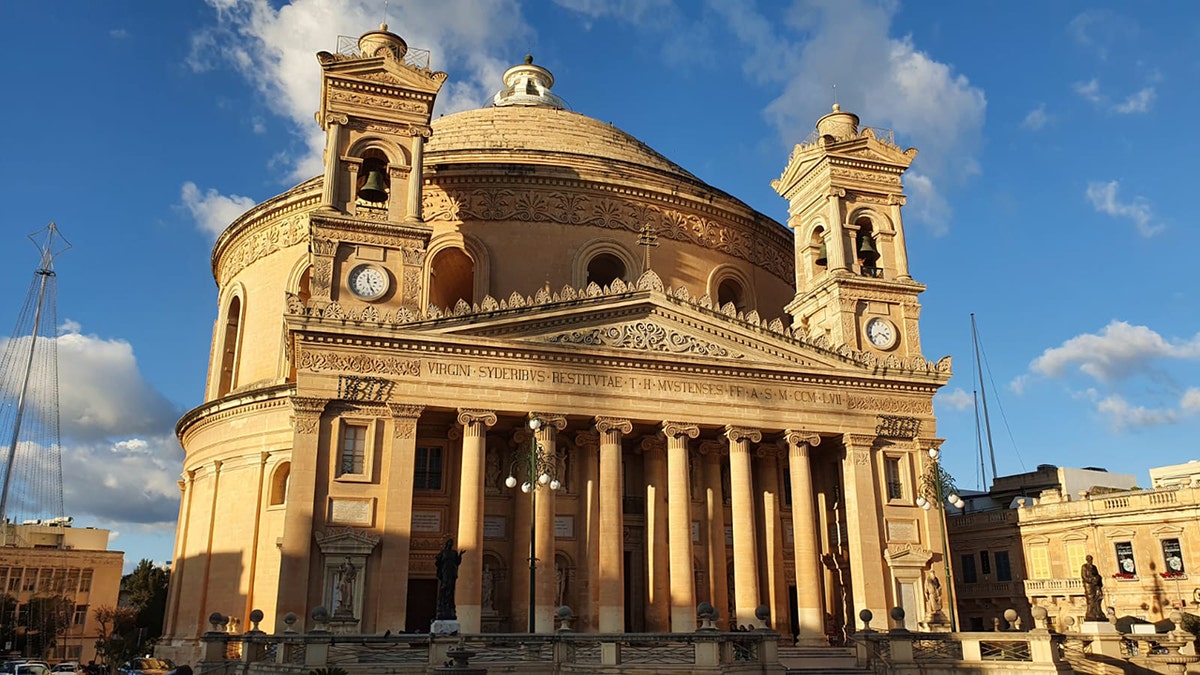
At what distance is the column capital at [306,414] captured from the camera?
87.7ft

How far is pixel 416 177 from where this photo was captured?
104 feet

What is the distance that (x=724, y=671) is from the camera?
20516mm

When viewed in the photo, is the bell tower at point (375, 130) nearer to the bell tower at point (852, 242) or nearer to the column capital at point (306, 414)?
the column capital at point (306, 414)

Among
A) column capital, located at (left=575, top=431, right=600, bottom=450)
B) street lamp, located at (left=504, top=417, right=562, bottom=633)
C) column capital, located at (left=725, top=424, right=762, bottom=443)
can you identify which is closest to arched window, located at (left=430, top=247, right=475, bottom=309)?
column capital, located at (left=575, top=431, right=600, bottom=450)

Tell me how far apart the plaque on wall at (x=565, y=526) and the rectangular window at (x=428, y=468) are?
3.95 meters

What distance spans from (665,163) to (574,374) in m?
19.1

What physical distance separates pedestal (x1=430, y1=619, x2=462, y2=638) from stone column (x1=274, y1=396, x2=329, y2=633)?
6.26m

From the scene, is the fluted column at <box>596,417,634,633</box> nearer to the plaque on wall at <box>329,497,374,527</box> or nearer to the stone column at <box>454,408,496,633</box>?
the stone column at <box>454,408,496,633</box>

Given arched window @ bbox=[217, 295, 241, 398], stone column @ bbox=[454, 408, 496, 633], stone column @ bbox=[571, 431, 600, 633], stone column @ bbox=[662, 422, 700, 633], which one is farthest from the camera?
arched window @ bbox=[217, 295, 241, 398]

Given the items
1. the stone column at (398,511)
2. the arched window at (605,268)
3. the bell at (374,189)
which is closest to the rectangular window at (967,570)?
the arched window at (605,268)

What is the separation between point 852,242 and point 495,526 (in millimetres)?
17448

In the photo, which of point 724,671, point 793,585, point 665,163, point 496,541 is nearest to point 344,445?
point 496,541

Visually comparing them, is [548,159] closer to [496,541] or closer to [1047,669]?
[496,541]

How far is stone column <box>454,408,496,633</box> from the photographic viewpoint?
26562 mm
